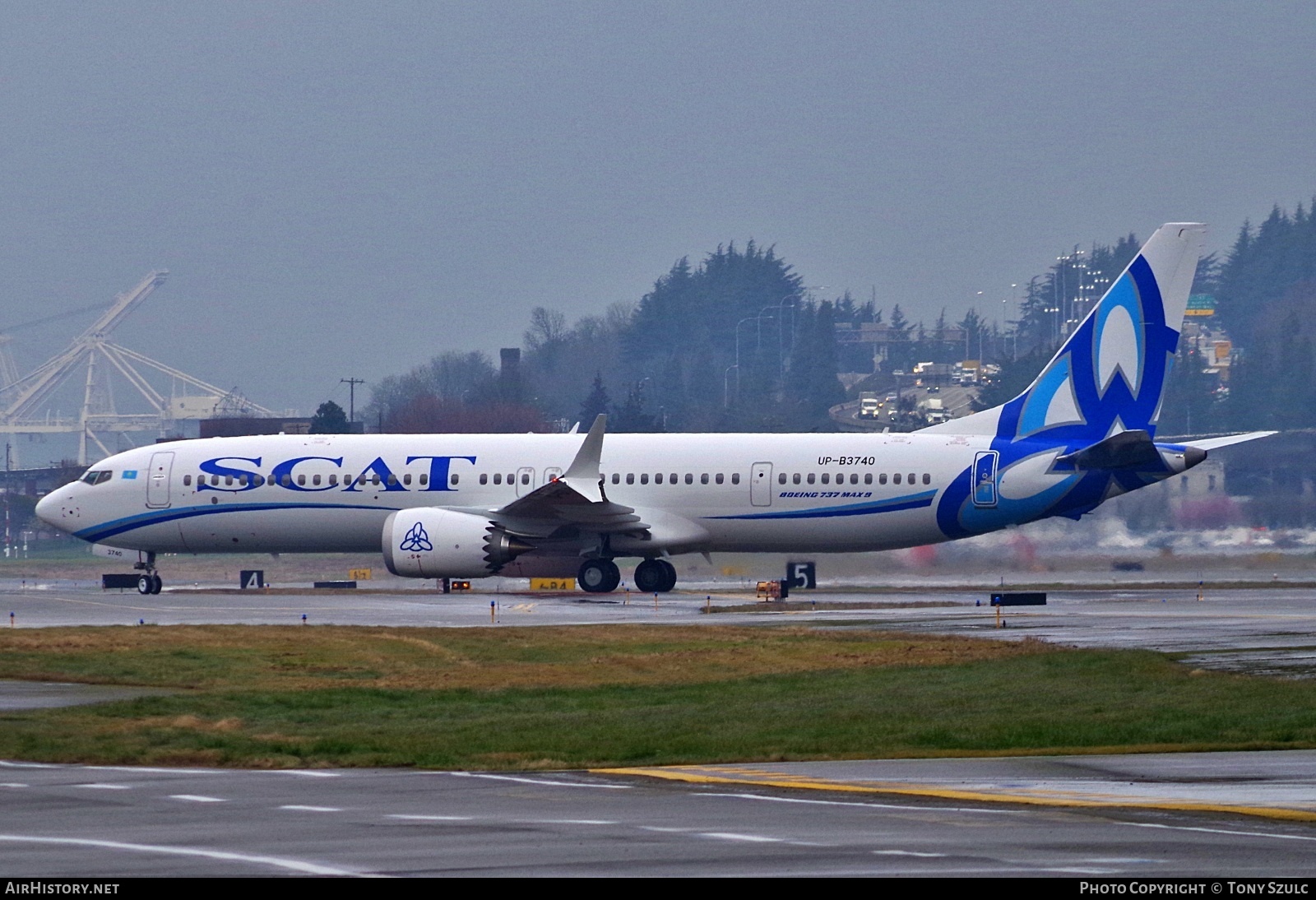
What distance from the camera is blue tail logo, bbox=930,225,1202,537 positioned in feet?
138

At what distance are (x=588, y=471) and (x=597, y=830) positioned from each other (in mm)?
31381

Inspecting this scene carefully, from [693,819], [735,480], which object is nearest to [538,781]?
[693,819]

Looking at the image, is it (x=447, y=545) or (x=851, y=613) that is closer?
(x=851, y=613)

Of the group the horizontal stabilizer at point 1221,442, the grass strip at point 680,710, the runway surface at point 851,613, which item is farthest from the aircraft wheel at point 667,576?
the grass strip at point 680,710

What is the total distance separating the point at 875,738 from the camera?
703 inches

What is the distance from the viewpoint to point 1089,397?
140 feet

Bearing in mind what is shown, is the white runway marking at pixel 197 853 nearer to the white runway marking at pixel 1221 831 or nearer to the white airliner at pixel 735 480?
the white runway marking at pixel 1221 831

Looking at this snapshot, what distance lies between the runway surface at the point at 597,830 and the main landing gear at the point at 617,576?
95.1 feet

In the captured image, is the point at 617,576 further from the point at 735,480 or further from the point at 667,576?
the point at 735,480

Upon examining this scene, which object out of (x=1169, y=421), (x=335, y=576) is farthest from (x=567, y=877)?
(x=1169, y=421)

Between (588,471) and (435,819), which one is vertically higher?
(588,471)

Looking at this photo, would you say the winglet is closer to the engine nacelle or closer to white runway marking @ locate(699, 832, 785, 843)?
the engine nacelle

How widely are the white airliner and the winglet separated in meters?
0.05

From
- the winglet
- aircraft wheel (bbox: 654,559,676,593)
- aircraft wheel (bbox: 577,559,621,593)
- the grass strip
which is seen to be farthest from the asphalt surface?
aircraft wheel (bbox: 654,559,676,593)
